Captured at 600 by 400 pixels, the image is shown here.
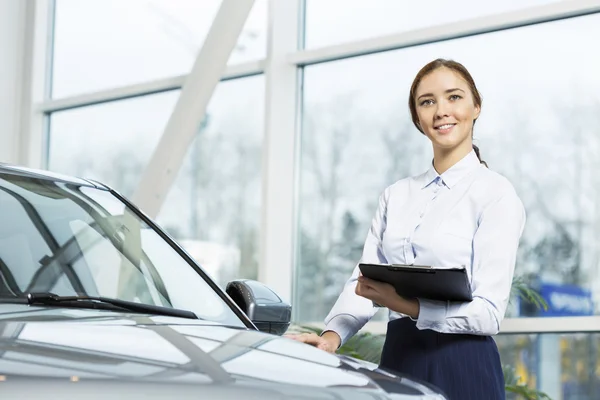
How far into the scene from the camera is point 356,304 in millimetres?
2316

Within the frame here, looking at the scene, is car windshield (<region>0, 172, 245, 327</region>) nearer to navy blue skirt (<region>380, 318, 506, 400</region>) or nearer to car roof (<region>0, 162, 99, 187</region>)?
car roof (<region>0, 162, 99, 187</region>)

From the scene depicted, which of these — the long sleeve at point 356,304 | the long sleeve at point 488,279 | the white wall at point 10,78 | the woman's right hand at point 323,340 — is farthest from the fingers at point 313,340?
the white wall at point 10,78

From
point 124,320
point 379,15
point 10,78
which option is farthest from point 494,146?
point 10,78

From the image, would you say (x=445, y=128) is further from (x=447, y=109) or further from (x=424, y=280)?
(x=424, y=280)

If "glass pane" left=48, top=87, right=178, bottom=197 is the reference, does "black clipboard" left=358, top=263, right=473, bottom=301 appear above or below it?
below

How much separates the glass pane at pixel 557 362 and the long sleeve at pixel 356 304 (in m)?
2.67

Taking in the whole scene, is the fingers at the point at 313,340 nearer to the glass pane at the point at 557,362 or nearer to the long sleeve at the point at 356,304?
the long sleeve at the point at 356,304

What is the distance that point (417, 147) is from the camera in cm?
546

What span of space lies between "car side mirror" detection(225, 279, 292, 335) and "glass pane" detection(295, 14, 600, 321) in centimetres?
296

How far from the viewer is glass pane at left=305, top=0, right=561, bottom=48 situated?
525cm

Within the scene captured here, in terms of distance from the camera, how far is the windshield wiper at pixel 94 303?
5.42ft

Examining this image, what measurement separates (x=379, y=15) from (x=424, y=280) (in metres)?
3.92

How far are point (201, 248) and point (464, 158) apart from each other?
4244mm

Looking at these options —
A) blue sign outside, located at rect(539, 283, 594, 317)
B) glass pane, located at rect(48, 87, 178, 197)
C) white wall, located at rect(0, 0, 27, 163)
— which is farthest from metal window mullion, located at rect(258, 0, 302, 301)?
white wall, located at rect(0, 0, 27, 163)
